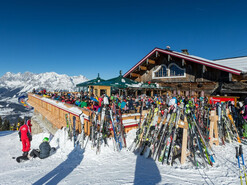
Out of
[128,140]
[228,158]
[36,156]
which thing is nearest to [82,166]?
[128,140]

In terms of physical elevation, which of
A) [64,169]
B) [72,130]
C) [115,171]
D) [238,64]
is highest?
[238,64]

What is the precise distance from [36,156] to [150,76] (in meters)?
13.3

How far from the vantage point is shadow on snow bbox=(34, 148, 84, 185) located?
13.5 ft

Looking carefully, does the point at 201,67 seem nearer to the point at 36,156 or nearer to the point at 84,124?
the point at 84,124

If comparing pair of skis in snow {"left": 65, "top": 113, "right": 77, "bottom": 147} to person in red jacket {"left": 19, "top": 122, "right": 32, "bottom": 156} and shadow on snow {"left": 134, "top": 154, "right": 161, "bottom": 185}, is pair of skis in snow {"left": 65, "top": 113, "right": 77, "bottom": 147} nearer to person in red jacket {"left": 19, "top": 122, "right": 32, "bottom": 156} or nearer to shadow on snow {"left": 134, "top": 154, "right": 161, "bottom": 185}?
person in red jacket {"left": 19, "top": 122, "right": 32, "bottom": 156}

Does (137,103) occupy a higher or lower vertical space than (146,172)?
higher

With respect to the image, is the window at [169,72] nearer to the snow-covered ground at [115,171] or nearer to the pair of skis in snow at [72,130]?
the snow-covered ground at [115,171]

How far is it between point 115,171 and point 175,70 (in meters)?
12.6

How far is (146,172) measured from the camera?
413cm

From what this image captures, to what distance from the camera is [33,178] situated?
14.3 ft

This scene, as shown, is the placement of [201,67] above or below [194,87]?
above

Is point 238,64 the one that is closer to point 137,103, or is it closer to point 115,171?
point 137,103

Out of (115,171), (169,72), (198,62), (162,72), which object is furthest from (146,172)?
(162,72)

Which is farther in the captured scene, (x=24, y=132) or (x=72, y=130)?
(x=72, y=130)
